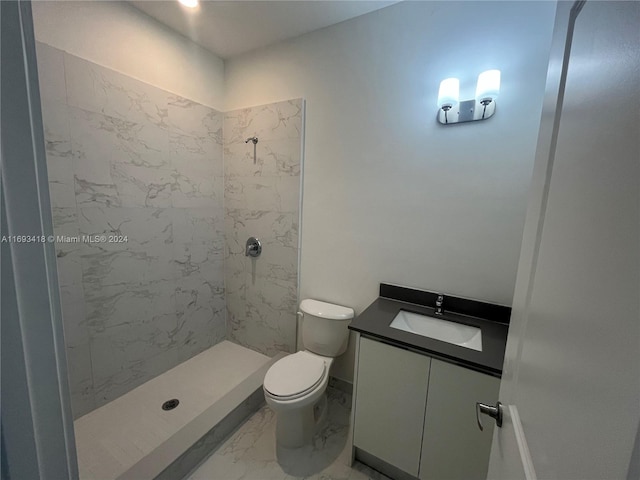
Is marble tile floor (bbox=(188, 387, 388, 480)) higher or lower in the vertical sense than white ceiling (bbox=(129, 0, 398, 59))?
lower

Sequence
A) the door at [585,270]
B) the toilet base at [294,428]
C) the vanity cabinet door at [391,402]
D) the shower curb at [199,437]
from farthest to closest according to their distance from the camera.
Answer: the toilet base at [294,428]
the shower curb at [199,437]
the vanity cabinet door at [391,402]
the door at [585,270]

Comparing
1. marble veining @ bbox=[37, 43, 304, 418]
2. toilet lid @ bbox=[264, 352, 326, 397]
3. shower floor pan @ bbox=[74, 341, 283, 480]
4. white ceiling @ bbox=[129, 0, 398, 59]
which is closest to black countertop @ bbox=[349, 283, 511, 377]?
toilet lid @ bbox=[264, 352, 326, 397]

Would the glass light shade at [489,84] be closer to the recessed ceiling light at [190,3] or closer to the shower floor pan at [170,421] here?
the recessed ceiling light at [190,3]

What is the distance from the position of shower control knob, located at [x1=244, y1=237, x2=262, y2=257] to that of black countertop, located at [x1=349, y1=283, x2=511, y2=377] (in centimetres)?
105

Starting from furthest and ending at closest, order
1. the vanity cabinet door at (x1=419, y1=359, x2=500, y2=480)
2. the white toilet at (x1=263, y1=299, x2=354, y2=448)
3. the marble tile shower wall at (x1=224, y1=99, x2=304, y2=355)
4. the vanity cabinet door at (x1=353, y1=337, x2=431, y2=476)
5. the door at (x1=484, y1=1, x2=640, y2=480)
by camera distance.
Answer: the marble tile shower wall at (x1=224, y1=99, x2=304, y2=355) → the white toilet at (x1=263, y1=299, x2=354, y2=448) → the vanity cabinet door at (x1=353, y1=337, x2=431, y2=476) → the vanity cabinet door at (x1=419, y1=359, x2=500, y2=480) → the door at (x1=484, y1=1, x2=640, y2=480)

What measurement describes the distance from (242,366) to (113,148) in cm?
182

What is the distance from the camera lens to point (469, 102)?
1.37m

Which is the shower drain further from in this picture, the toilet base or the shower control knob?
the shower control knob

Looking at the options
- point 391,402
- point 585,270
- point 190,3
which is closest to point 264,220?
point 190,3

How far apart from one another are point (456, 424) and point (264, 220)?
1.73 meters

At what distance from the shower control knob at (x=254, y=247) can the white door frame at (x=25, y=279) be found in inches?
68.8

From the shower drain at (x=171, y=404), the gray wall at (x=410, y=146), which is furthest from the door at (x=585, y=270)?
the shower drain at (x=171, y=404)

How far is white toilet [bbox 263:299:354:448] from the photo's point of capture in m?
1.41

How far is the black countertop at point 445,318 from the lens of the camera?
1088 millimetres
